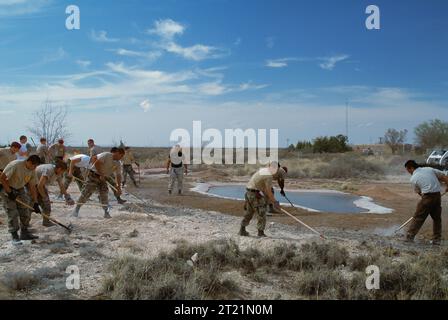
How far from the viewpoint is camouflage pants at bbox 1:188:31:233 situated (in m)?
7.54

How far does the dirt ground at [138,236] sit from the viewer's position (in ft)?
19.0

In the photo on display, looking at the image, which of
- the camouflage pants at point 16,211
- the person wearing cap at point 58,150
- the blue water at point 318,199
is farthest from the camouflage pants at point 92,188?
the blue water at point 318,199

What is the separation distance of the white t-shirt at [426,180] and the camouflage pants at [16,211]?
6967 mm

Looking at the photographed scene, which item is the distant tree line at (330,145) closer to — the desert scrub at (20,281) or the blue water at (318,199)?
the blue water at (318,199)

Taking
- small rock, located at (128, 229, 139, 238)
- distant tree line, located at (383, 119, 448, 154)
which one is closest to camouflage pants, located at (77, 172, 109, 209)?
small rock, located at (128, 229, 139, 238)

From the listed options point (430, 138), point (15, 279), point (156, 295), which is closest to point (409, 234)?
point (156, 295)

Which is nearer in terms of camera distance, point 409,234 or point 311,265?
point 311,265

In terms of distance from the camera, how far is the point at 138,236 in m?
8.43

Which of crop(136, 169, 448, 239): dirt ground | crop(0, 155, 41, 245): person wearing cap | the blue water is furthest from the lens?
the blue water

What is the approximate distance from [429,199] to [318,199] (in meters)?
8.22

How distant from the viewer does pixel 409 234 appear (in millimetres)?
8336

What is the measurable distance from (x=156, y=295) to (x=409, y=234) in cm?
523

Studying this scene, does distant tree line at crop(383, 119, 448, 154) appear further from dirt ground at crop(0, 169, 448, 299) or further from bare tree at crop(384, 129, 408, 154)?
dirt ground at crop(0, 169, 448, 299)
